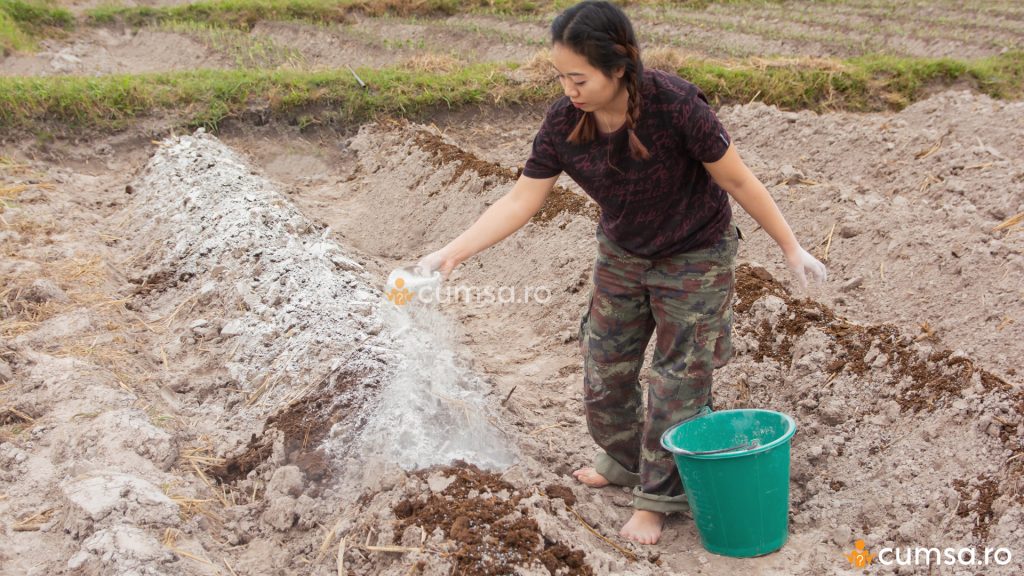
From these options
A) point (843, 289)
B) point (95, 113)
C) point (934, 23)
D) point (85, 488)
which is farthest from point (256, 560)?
point (934, 23)

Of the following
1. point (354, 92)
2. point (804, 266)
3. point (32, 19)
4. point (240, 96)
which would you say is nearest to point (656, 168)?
point (804, 266)

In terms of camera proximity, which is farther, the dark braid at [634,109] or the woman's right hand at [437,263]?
the woman's right hand at [437,263]

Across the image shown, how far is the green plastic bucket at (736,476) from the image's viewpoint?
267 centimetres

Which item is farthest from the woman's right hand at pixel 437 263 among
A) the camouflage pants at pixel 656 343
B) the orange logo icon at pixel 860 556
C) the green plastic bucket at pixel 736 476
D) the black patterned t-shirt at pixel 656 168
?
the orange logo icon at pixel 860 556

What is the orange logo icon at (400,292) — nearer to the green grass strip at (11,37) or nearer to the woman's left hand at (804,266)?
the woman's left hand at (804,266)

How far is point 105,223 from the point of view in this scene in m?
6.61

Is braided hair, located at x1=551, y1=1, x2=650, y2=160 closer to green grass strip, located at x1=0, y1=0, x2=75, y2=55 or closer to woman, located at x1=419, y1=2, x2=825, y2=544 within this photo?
woman, located at x1=419, y1=2, x2=825, y2=544

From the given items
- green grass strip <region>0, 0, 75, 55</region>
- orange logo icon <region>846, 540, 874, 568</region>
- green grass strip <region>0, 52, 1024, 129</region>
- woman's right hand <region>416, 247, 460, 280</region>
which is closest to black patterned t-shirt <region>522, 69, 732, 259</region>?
woman's right hand <region>416, 247, 460, 280</region>

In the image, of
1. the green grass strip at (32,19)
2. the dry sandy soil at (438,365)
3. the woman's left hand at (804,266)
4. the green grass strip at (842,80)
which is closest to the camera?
the woman's left hand at (804,266)

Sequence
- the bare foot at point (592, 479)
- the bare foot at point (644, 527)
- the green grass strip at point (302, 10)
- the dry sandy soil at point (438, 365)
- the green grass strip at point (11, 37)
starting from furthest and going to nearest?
the green grass strip at point (302, 10)
the green grass strip at point (11, 37)
the bare foot at point (592, 479)
the bare foot at point (644, 527)
the dry sandy soil at point (438, 365)

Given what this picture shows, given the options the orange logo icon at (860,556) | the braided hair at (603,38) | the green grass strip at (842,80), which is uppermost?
the braided hair at (603,38)

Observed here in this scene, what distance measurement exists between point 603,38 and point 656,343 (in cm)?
107

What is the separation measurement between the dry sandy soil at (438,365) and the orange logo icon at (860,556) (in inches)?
1.3

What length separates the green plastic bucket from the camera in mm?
2674
